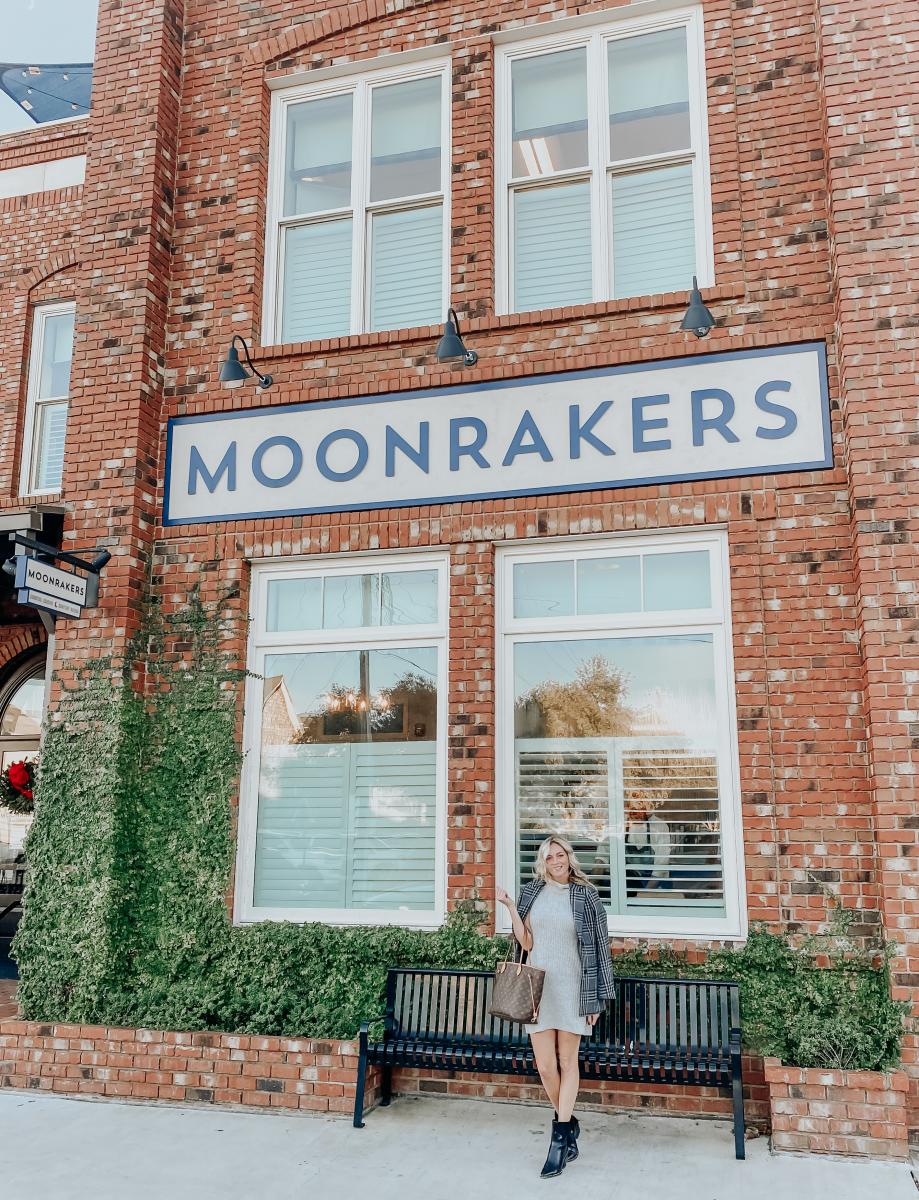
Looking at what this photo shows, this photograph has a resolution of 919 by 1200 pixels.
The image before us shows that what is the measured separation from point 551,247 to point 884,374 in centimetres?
262

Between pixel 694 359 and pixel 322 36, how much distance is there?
4147 millimetres

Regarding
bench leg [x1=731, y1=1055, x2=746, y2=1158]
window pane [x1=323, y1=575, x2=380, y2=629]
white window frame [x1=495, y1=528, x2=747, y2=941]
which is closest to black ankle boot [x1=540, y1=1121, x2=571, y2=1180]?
bench leg [x1=731, y1=1055, x2=746, y2=1158]

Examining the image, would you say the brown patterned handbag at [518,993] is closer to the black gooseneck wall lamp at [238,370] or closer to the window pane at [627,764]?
the window pane at [627,764]

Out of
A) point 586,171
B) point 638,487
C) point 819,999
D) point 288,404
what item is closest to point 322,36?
point 586,171

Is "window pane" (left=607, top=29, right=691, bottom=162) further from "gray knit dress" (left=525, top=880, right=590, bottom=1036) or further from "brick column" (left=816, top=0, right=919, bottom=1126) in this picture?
"gray knit dress" (left=525, top=880, right=590, bottom=1036)

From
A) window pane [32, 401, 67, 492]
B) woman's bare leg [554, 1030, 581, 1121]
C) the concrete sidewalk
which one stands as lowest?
the concrete sidewalk

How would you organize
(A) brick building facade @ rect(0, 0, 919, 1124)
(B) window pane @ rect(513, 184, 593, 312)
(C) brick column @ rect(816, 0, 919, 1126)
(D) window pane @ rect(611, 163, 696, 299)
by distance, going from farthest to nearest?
(B) window pane @ rect(513, 184, 593, 312) < (D) window pane @ rect(611, 163, 696, 299) < (A) brick building facade @ rect(0, 0, 919, 1124) < (C) brick column @ rect(816, 0, 919, 1126)

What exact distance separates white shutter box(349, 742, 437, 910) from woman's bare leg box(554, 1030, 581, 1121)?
1.71 m

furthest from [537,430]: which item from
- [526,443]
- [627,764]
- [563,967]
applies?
[563,967]

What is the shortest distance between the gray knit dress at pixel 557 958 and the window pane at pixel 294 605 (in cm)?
283

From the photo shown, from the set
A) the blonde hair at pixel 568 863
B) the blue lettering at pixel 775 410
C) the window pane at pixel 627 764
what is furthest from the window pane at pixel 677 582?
the blonde hair at pixel 568 863

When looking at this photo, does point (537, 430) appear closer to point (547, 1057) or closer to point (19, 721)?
point (547, 1057)

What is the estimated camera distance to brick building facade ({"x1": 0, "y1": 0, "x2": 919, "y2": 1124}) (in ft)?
21.4

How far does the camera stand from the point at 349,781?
24.6 ft
